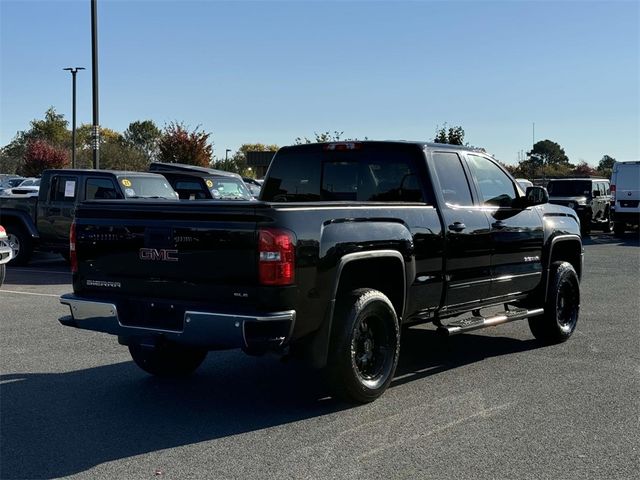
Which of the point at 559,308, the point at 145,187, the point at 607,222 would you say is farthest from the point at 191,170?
the point at 607,222

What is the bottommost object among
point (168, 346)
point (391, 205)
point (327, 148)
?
point (168, 346)

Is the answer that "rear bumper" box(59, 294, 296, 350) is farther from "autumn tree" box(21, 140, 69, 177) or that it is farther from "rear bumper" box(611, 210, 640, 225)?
"autumn tree" box(21, 140, 69, 177)

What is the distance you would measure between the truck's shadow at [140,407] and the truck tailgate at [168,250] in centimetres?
86

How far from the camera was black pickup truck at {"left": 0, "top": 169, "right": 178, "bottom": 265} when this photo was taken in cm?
1484

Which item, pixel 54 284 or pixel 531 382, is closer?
pixel 531 382

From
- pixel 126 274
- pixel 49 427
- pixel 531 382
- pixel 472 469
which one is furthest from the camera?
pixel 531 382

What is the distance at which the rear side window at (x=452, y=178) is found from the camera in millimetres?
7065

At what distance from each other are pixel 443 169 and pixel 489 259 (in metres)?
0.96

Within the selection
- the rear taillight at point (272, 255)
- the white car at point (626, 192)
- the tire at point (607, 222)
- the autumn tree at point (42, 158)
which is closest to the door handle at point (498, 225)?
the rear taillight at point (272, 255)

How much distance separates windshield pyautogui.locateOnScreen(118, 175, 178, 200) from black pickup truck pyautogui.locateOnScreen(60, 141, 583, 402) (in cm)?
767

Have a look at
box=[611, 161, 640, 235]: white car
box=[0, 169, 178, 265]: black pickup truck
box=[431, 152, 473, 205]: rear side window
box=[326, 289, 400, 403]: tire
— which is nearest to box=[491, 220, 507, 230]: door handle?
box=[431, 152, 473, 205]: rear side window

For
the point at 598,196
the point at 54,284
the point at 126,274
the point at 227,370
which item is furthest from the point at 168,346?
the point at 598,196

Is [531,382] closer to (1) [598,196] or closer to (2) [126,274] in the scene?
(2) [126,274]

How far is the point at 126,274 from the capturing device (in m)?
5.87
